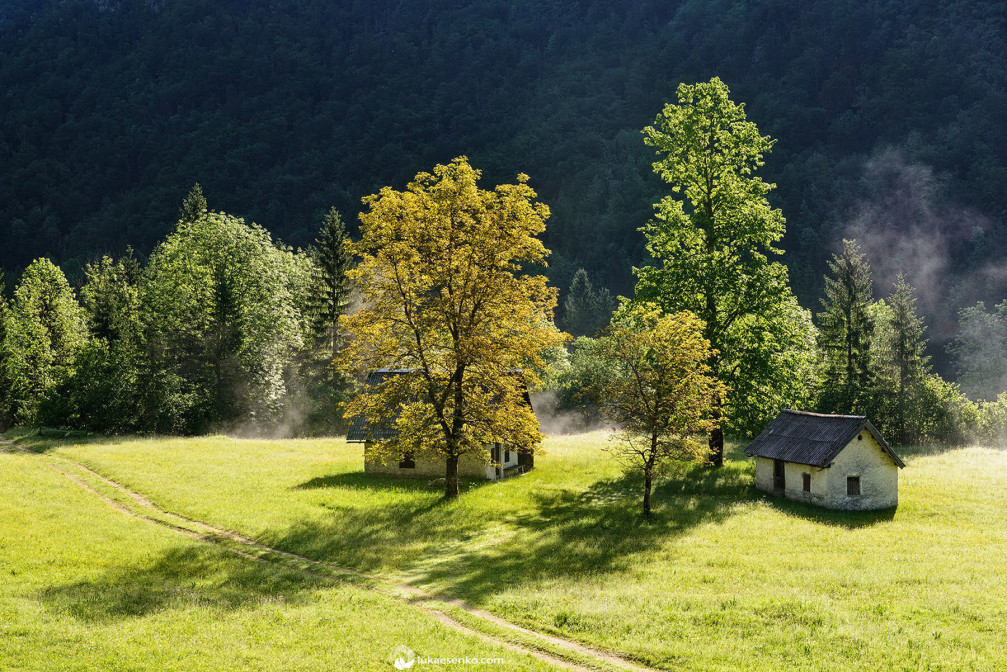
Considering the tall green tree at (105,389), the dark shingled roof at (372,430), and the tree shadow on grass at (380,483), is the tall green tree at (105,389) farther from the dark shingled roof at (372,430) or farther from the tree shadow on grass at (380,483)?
the tree shadow on grass at (380,483)

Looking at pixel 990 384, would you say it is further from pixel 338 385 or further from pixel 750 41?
pixel 750 41

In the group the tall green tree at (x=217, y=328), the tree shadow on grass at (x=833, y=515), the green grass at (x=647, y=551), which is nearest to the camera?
the green grass at (x=647, y=551)

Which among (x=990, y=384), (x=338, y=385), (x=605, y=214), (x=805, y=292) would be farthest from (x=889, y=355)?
(x=605, y=214)

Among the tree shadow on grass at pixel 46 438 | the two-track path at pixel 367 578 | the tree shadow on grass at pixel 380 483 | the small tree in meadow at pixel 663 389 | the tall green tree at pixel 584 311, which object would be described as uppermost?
the tall green tree at pixel 584 311

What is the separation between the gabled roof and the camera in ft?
108

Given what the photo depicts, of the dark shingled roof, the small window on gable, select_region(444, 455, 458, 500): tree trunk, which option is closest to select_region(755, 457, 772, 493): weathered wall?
the small window on gable

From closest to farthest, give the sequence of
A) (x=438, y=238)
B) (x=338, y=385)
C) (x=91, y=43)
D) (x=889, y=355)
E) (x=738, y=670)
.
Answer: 1. (x=738, y=670)
2. (x=438, y=238)
3. (x=889, y=355)
4. (x=338, y=385)
5. (x=91, y=43)

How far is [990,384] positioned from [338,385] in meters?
73.4

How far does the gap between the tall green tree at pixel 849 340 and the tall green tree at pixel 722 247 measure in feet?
70.0

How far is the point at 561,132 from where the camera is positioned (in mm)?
184875

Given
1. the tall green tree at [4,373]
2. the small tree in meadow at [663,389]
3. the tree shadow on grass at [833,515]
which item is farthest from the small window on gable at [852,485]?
the tall green tree at [4,373]

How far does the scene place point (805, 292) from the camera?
125750mm

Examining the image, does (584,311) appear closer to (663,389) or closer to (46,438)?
(46,438)

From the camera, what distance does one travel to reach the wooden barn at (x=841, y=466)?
108 feet
